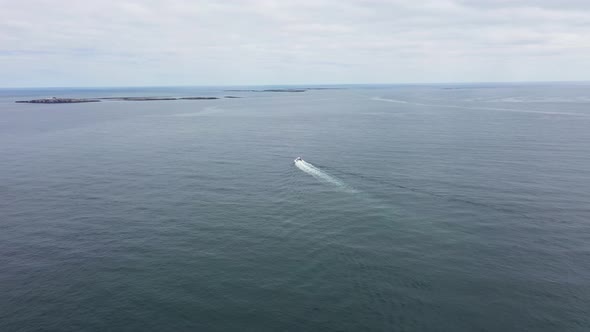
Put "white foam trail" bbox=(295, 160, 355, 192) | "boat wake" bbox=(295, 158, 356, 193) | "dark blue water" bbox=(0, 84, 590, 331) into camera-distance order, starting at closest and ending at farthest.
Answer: "dark blue water" bbox=(0, 84, 590, 331)
"boat wake" bbox=(295, 158, 356, 193)
"white foam trail" bbox=(295, 160, 355, 192)

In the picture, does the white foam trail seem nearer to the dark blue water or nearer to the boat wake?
the boat wake

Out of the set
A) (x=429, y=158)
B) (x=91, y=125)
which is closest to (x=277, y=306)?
(x=429, y=158)

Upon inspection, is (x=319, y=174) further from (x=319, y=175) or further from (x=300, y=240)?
(x=300, y=240)

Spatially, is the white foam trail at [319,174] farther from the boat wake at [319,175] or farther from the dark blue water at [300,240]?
the dark blue water at [300,240]

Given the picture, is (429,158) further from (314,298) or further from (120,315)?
(120,315)

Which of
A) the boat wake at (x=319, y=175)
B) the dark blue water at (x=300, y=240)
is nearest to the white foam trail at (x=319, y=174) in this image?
the boat wake at (x=319, y=175)

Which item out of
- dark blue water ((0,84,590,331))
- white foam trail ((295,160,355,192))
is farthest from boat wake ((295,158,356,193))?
dark blue water ((0,84,590,331))

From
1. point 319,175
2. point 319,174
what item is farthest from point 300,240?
point 319,174
